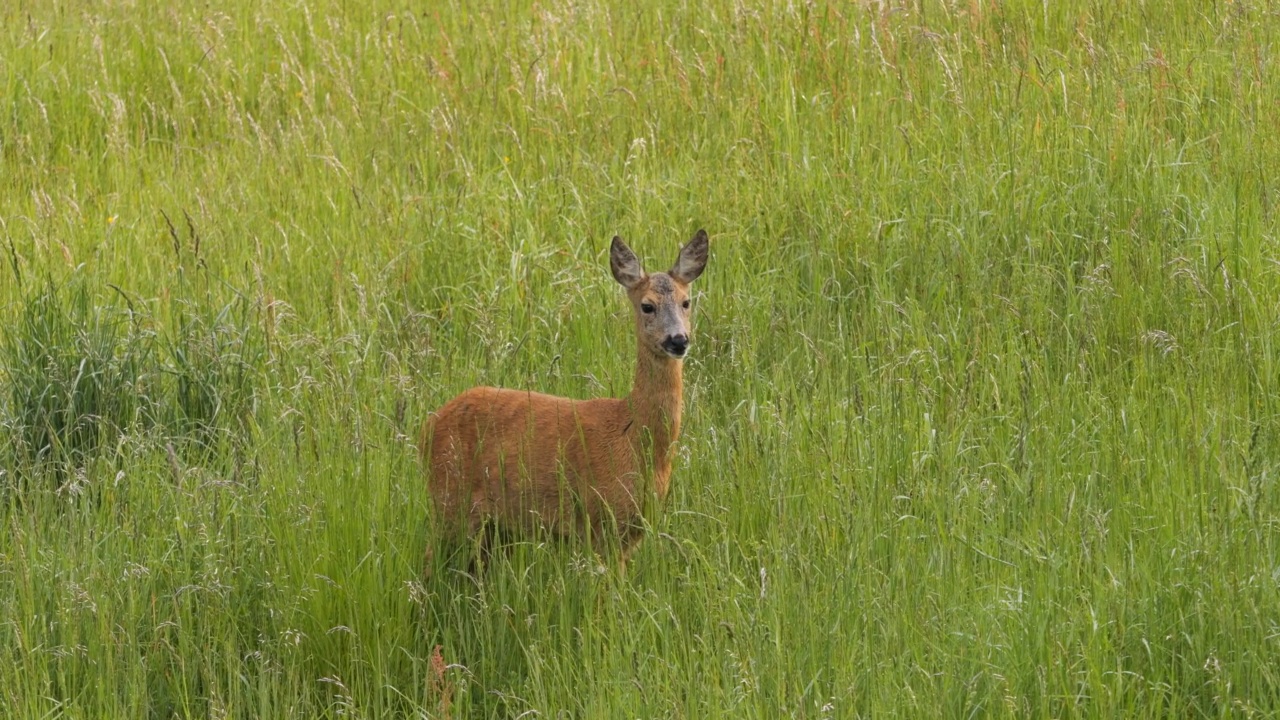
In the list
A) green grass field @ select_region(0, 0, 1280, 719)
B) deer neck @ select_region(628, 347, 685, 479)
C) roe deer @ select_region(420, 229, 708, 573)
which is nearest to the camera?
green grass field @ select_region(0, 0, 1280, 719)

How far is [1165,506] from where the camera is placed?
14.8 ft

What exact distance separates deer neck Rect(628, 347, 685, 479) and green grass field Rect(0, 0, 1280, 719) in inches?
4.8

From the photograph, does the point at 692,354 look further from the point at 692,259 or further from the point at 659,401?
the point at 659,401

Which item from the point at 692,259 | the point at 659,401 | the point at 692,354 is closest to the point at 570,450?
the point at 659,401

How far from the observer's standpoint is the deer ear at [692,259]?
5566 millimetres

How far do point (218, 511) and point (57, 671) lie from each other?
2.33 ft

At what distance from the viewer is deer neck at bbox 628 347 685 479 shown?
5.21 metres

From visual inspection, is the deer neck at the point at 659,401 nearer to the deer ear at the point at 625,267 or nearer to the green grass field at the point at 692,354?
the green grass field at the point at 692,354

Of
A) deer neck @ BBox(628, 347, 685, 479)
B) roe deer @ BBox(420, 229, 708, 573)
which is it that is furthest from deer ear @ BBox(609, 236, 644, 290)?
deer neck @ BBox(628, 347, 685, 479)

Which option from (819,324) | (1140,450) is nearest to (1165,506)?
(1140,450)

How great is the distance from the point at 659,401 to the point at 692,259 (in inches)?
23.5

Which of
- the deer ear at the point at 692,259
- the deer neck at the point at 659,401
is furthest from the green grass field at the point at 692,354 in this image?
the deer ear at the point at 692,259

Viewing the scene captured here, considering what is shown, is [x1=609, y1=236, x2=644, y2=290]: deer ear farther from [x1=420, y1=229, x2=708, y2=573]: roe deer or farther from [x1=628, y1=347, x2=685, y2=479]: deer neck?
[x1=628, y1=347, x2=685, y2=479]: deer neck

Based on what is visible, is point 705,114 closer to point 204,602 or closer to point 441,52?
point 441,52
